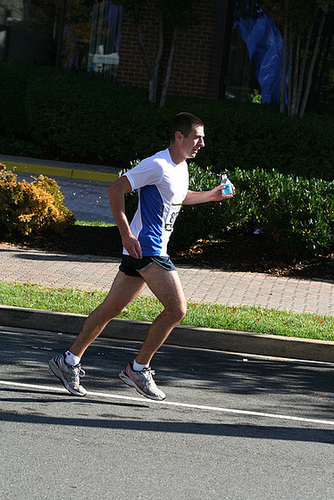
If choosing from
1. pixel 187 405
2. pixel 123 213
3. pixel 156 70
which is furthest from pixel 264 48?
pixel 123 213

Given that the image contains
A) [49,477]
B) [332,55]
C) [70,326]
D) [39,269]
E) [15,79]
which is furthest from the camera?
[332,55]

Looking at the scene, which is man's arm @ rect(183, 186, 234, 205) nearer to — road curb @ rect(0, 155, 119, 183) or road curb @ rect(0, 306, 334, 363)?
road curb @ rect(0, 306, 334, 363)

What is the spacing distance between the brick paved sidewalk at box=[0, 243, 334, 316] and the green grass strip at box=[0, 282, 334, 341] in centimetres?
45

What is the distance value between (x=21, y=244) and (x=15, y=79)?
9821mm

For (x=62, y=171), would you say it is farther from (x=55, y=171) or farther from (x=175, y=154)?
(x=175, y=154)

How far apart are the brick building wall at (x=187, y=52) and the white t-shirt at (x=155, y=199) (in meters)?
15.0

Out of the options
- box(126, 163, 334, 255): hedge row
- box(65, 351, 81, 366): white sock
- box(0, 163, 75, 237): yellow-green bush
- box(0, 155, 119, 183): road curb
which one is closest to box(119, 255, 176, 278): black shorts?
box(65, 351, 81, 366): white sock

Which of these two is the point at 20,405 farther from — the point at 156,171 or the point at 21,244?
the point at 21,244

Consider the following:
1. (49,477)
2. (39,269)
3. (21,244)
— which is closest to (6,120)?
(21,244)

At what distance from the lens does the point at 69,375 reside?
543 centimetres

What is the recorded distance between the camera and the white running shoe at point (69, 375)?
543 cm

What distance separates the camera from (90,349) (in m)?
6.91

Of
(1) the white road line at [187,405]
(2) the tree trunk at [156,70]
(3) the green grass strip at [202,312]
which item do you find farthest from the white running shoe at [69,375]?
(2) the tree trunk at [156,70]

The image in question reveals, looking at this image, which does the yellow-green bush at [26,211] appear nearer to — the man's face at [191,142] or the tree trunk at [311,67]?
the man's face at [191,142]
